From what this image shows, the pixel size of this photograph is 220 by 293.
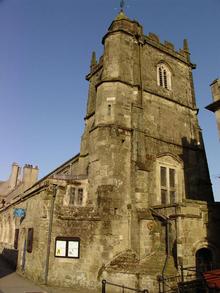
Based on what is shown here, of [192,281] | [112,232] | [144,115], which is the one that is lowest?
[192,281]

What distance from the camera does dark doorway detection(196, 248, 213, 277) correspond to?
47.4 feet

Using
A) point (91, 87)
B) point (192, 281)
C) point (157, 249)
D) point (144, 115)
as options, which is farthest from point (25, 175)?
point (192, 281)

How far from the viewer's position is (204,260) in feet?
48.8

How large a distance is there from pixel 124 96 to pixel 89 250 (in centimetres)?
1006

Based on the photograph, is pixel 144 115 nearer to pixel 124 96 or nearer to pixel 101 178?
pixel 124 96

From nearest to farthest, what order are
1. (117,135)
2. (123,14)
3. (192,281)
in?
(192,281) < (117,135) < (123,14)

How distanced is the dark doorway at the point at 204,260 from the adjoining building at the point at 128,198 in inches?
2.5

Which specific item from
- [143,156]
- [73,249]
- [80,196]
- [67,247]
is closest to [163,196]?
[143,156]

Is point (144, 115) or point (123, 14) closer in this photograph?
point (144, 115)

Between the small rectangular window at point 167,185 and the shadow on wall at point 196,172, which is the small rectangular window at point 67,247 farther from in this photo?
the shadow on wall at point 196,172

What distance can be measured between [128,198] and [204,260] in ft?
17.7

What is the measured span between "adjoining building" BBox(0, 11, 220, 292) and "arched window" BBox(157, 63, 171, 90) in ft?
0.60

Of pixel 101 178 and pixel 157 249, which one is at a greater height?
pixel 101 178

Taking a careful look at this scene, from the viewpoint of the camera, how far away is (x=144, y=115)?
1908 centimetres
